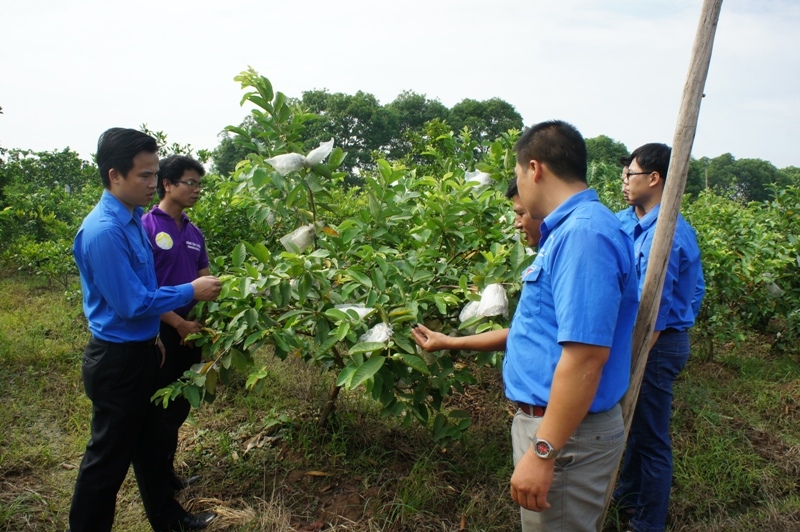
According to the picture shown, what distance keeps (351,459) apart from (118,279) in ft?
5.22

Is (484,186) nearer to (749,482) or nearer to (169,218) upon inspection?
(169,218)

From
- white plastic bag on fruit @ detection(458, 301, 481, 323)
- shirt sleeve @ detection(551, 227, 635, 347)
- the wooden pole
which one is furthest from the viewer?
white plastic bag on fruit @ detection(458, 301, 481, 323)

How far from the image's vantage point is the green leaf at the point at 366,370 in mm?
2107

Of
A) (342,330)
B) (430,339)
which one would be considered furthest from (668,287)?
(342,330)

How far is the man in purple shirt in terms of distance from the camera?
9.43ft

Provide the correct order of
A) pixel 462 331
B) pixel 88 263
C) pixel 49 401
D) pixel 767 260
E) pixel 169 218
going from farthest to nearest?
1. pixel 767 260
2. pixel 49 401
3. pixel 169 218
4. pixel 462 331
5. pixel 88 263


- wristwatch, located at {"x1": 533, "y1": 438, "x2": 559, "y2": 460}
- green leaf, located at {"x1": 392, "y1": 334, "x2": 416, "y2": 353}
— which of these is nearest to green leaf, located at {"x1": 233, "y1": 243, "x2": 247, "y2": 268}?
green leaf, located at {"x1": 392, "y1": 334, "x2": 416, "y2": 353}

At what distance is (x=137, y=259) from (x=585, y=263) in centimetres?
177

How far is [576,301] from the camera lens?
Answer: 1.40m

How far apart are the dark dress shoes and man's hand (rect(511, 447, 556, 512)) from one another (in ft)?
5.88

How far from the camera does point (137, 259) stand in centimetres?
231

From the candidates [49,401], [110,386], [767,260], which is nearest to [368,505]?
[110,386]

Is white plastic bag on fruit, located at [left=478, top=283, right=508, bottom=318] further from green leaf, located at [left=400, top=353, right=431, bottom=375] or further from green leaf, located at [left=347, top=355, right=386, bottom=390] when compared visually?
Result: green leaf, located at [left=347, top=355, right=386, bottom=390]

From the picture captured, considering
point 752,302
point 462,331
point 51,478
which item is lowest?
point 51,478
